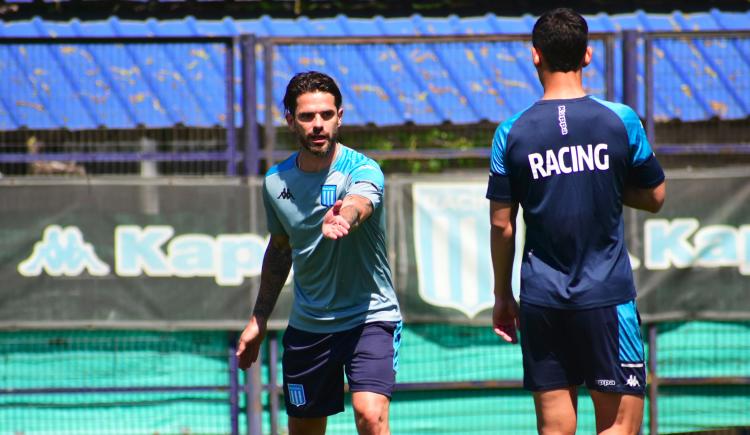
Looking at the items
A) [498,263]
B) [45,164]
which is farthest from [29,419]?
[498,263]

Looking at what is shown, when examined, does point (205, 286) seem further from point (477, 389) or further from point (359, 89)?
point (359, 89)

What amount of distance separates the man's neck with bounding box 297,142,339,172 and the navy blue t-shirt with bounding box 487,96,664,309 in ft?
3.15

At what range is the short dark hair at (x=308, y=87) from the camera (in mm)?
4750

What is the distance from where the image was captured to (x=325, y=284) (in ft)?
16.1

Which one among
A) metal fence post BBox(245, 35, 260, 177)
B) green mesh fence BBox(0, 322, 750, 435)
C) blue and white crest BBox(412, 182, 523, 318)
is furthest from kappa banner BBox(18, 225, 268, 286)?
blue and white crest BBox(412, 182, 523, 318)

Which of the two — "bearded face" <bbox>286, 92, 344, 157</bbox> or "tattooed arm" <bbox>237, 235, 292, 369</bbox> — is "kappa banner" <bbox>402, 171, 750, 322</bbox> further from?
"bearded face" <bbox>286, 92, 344, 157</bbox>

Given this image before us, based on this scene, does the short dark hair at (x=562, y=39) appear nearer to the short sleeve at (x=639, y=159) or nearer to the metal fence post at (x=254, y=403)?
the short sleeve at (x=639, y=159)

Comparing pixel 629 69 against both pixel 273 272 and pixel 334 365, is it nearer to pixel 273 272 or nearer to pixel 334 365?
pixel 273 272

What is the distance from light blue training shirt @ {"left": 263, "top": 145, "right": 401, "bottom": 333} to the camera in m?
4.82

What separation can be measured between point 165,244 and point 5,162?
133 cm

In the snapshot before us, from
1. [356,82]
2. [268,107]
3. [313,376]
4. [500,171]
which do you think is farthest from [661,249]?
[500,171]

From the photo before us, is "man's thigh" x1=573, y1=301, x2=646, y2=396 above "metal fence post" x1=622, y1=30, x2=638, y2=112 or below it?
below

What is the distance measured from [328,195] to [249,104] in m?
2.74

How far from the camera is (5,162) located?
7.32 m
